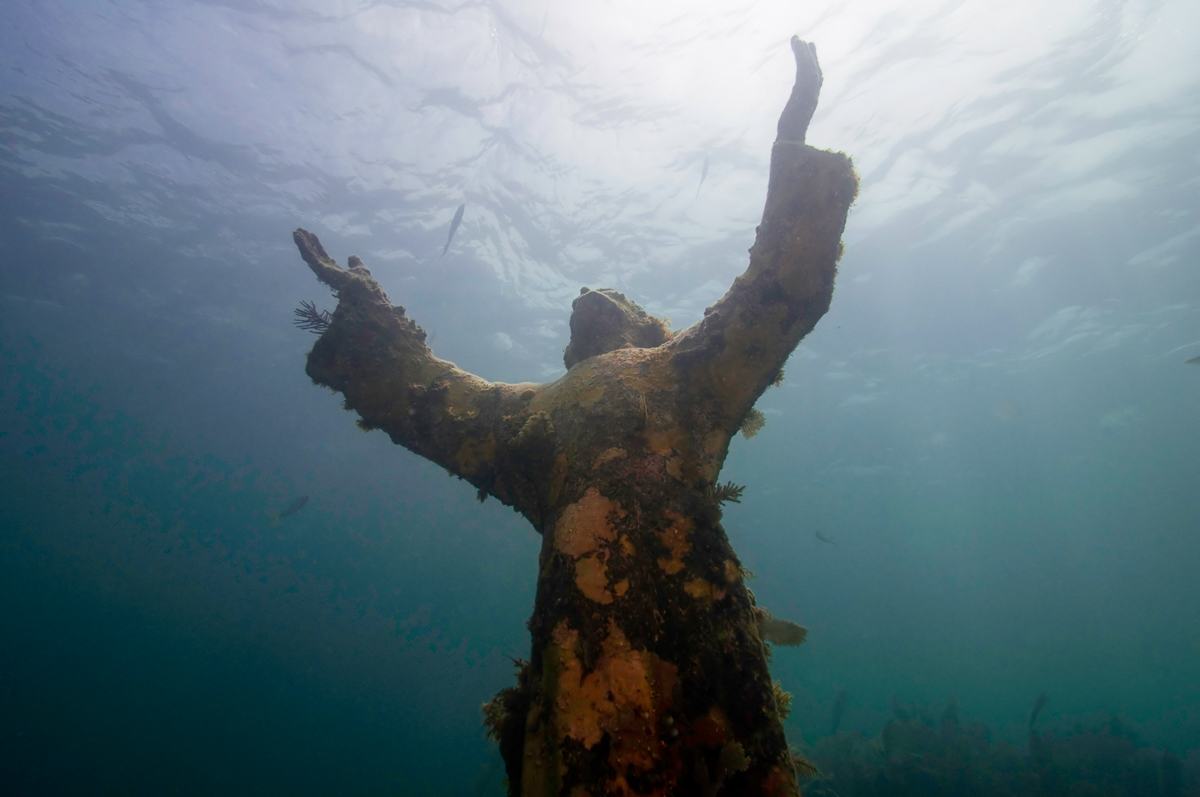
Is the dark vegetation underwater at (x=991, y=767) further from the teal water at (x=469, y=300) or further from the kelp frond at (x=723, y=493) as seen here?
the kelp frond at (x=723, y=493)

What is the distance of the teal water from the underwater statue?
10.0ft

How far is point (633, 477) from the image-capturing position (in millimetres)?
2709

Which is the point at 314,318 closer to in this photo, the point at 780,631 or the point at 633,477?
the point at 633,477

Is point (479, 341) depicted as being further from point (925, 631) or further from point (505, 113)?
point (925, 631)

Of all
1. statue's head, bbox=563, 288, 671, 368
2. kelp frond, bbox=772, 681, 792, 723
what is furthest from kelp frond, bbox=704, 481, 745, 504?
statue's head, bbox=563, 288, 671, 368

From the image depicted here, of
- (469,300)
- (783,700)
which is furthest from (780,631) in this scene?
(469,300)

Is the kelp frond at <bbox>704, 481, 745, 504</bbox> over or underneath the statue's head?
underneath

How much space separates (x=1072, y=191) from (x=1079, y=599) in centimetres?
9686

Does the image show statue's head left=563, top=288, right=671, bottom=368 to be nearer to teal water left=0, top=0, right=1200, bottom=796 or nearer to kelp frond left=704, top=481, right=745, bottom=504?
kelp frond left=704, top=481, right=745, bottom=504

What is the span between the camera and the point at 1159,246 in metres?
18.1

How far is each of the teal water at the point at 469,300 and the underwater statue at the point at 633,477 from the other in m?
3.06

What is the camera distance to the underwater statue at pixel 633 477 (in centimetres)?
191

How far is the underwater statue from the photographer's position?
75.0 inches

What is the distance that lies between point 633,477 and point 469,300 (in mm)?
22891
